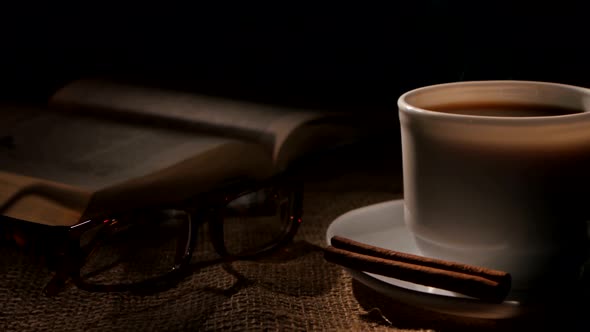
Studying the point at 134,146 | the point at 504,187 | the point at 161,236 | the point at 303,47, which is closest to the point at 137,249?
the point at 161,236

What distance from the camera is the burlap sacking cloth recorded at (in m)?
0.55

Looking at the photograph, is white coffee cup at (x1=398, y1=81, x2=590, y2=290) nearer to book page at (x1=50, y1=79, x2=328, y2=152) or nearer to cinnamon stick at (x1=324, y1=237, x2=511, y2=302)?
cinnamon stick at (x1=324, y1=237, x2=511, y2=302)

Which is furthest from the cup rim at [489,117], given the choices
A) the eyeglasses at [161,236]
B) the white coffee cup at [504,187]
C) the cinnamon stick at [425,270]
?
the eyeglasses at [161,236]

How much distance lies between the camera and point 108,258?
702 millimetres

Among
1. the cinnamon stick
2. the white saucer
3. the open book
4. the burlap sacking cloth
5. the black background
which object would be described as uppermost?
the black background

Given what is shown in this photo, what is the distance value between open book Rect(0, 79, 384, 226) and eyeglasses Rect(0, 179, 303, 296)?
0.09 ft

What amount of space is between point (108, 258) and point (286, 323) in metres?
0.24

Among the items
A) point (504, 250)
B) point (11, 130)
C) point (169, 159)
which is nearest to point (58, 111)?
point (11, 130)

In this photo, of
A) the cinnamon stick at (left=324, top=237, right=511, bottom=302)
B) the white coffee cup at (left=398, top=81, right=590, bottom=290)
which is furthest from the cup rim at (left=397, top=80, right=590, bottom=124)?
the cinnamon stick at (left=324, top=237, right=511, bottom=302)

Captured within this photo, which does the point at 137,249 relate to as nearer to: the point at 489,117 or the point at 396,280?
the point at 396,280

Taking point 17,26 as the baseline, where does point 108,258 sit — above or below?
below

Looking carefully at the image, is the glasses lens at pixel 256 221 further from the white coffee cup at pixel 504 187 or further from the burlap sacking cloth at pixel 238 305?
the white coffee cup at pixel 504 187

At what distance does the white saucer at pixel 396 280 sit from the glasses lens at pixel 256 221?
0.10m

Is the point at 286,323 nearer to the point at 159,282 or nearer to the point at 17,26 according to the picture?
the point at 159,282
